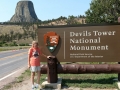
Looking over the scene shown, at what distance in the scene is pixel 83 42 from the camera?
739cm

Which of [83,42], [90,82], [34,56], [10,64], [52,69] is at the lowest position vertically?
[10,64]

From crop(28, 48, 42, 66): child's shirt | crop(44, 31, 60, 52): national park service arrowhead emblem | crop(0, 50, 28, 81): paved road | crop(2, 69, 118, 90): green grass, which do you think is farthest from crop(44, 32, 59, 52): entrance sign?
crop(0, 50, 28, 81): paved road

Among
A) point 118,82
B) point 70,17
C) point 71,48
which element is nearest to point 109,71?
point 118,82

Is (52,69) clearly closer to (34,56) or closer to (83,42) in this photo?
(34,56)

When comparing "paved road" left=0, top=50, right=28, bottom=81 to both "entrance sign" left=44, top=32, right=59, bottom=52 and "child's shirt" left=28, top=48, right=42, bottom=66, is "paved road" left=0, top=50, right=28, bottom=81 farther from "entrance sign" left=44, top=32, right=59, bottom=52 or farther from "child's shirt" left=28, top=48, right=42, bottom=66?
"child's shirt" left=28, top=48, right=42, bottom=66

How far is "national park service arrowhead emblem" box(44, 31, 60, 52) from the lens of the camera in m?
7.41

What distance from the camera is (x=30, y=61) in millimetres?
6594

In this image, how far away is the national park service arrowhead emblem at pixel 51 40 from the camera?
7.41 meters

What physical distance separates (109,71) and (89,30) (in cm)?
150

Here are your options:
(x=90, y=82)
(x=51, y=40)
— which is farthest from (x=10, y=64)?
(x=90, y=82)

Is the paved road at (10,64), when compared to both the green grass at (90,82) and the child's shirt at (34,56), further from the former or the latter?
the child's shirt at (34,56)

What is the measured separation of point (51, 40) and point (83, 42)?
3.56 feet

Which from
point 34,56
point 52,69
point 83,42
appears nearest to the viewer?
point 34,56

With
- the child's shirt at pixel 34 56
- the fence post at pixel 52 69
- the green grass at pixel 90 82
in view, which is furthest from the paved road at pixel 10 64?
the child's shirt at pixel 34 56
